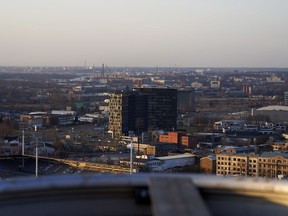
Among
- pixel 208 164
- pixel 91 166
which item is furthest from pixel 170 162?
pixel 91 166

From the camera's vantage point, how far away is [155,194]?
1756mm

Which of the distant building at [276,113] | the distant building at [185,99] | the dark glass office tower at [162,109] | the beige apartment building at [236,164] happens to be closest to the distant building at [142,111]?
the dark glass office tower at [162,109]

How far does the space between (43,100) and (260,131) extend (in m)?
10.6

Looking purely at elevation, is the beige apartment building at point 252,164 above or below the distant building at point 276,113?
above

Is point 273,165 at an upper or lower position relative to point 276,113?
upper

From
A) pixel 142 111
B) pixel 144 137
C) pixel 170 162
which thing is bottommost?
pixel 144 137

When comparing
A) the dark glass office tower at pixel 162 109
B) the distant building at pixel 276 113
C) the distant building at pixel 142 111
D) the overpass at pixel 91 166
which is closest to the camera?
the overpass at pixel 91 166

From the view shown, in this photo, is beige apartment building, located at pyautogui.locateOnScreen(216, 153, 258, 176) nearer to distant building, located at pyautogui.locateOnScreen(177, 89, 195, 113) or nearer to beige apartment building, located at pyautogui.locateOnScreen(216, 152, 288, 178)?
beige apartment building, located at pyautogui.locateOnScreen(216, 152, 288, 178)

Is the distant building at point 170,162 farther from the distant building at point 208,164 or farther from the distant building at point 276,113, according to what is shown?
the distant building at point 276,113

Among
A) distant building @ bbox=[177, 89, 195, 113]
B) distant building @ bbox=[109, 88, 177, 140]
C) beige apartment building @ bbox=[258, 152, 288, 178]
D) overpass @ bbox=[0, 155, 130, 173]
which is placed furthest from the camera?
distant building @ bbox=[177, 89, 195, 113]

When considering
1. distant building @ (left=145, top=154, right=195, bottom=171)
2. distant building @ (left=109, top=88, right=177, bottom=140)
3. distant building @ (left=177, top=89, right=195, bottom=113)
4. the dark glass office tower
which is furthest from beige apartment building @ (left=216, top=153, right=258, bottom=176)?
distant building @ (left=177, top=89, right=195, bottom=113)

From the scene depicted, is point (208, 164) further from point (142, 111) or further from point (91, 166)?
point (142, 111)

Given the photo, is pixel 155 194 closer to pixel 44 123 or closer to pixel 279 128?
pixel 279 128

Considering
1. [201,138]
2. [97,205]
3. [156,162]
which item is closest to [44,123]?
[201,138]
